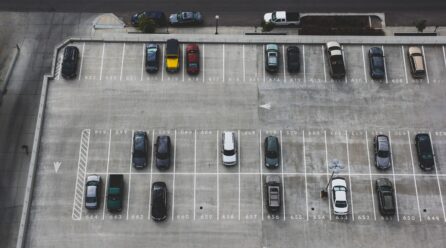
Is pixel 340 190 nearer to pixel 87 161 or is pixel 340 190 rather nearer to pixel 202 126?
pixel 202 126

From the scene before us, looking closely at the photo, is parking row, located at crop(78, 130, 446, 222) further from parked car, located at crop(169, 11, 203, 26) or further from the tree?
parked car, located at crop(169, 11, 203, 26)

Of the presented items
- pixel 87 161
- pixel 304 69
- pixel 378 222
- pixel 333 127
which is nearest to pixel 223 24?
pixel 304 69

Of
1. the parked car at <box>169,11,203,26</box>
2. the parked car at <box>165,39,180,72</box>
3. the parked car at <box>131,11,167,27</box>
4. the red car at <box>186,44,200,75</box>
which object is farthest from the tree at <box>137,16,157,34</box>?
the red car at <box>186,44,200,75</box>

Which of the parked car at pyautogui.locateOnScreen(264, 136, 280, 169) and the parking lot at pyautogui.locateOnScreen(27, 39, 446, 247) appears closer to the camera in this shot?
the parking lot at pyautogui.locateOnScreen(27, 39, 446, 247)

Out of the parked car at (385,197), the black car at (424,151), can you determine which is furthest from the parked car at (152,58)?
the black car at (424,151)

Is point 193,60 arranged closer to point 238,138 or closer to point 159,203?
point 238,138
